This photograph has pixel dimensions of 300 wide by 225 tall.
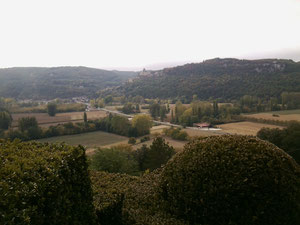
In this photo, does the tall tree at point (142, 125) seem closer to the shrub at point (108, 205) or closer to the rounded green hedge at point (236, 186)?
the shrub at point (108, 205)

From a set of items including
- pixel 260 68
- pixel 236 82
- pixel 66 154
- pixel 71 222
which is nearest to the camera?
pixel 71 222

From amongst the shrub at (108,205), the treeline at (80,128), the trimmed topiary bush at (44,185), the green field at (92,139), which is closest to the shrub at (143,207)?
the shrub at (108,205)

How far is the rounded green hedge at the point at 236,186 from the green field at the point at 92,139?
132 ft

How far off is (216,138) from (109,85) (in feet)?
492

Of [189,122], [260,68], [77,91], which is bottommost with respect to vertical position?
[189,122]

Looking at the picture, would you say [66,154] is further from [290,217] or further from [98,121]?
[98,121]

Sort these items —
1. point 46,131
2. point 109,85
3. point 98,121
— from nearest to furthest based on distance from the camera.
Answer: point 46,131 < point 98,121 < point 109,85

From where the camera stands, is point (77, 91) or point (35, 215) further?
point (77, 91)

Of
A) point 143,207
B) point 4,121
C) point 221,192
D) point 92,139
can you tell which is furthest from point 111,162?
point 4,121

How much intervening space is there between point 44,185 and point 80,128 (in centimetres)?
5322

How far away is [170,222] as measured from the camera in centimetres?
496

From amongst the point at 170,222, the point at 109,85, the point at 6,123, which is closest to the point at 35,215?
the point at 170,222

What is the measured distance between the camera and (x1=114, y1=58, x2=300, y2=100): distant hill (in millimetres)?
81875

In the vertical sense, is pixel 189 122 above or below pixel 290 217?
below
